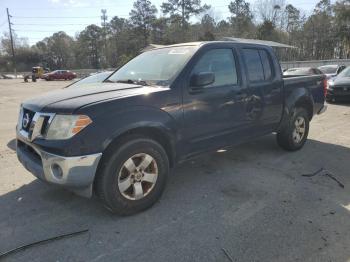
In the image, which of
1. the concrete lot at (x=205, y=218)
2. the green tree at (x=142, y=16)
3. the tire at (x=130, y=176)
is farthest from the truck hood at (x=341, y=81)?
the green tree at (x=142, y=16)

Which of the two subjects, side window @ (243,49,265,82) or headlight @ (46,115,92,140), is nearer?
headlight @ (46,115,92,140)

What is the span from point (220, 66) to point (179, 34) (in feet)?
197

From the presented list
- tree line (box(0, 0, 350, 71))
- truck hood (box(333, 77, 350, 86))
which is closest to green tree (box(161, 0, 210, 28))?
tree line (box(0, 0, 350, 71))

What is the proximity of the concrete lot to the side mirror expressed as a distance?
1372 millimetres

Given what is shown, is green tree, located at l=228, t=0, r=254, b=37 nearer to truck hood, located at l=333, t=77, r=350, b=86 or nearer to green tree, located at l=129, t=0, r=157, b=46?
green tree, located at l=129, t=0, r=157, b=46

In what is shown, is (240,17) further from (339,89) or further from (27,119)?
(27,119)

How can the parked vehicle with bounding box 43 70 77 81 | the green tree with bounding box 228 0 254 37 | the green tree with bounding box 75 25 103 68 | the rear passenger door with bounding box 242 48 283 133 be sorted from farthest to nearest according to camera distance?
1. the green tree with bounding box 75 25 103 68
2. the green tree with bounding box 228 0 254 37
3. the parked vehicle with bounding box 43 70 77 81
4. the rear passenger door with bounding box 242 48 283 133

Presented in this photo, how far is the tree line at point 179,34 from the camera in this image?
53.1 metres

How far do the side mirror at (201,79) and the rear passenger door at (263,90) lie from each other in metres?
1.03

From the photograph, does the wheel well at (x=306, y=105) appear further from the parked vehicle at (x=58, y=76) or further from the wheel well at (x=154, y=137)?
the parked vehicle at (x=58, y=76)

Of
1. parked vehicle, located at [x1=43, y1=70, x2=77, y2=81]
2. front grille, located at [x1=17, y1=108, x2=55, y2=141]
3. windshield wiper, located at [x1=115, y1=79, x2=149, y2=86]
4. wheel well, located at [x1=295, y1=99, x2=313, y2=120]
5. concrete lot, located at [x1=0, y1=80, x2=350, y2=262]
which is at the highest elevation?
windshield wiper, located at [x1=115, y1=79, x2=149, y2=86]

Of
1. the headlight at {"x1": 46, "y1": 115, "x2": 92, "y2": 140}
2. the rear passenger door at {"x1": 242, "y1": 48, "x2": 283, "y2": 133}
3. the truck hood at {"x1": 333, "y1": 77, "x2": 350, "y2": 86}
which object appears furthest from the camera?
the truck hood at {"x1": 333, "y1": 77, "x2": 350, "y2": 86}

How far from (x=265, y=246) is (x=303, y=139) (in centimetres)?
357

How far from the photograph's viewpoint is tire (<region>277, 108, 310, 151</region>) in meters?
5.70
